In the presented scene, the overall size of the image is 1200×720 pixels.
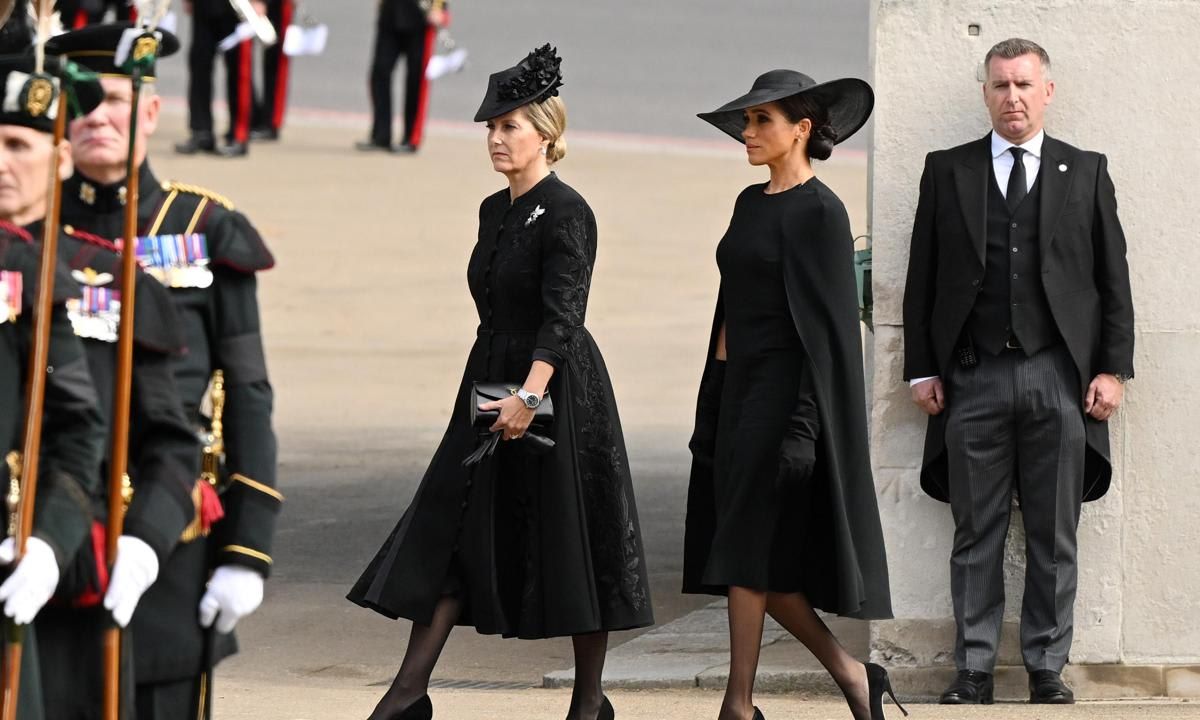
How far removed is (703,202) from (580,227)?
36.6 feet

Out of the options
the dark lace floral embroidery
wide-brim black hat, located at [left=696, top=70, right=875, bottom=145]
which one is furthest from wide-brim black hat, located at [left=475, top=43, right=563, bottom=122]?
wide-brim black hat, located at [left=696, top=70, right=875, bottom=145]

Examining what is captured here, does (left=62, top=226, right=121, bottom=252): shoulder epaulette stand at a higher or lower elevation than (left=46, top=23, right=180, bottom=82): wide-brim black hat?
lower

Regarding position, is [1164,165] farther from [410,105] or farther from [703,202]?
[410,105]

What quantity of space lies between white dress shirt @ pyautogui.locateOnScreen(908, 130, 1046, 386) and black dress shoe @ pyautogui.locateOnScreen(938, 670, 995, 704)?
141 centimetres

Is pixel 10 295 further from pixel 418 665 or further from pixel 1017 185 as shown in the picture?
pixel 1017 185

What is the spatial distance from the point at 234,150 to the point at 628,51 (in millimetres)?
6265

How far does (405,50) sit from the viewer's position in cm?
1817

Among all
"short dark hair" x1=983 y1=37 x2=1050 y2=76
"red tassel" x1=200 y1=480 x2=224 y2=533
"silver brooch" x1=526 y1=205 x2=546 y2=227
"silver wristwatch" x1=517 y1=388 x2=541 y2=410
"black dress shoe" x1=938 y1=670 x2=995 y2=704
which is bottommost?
"black dress shoe" x1=938 y1=670 x2=995 y2=704

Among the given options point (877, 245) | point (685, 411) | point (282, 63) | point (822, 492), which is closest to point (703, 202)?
point (282, 63)

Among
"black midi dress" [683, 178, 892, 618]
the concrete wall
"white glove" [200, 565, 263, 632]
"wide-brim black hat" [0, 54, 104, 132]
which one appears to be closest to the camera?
"wide-brim black hat" [0, 54, 104, 132]

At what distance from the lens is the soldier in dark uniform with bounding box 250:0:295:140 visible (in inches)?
710

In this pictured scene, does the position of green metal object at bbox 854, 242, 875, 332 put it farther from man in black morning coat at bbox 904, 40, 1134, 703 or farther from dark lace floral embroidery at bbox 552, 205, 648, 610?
dark lace floral embroidery at bbox 552, 205, 648, 610

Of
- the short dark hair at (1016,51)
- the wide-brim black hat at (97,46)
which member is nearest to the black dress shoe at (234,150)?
the short dark hair at (1016,51)

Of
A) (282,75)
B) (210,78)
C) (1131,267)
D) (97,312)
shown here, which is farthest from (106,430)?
(282,75)
